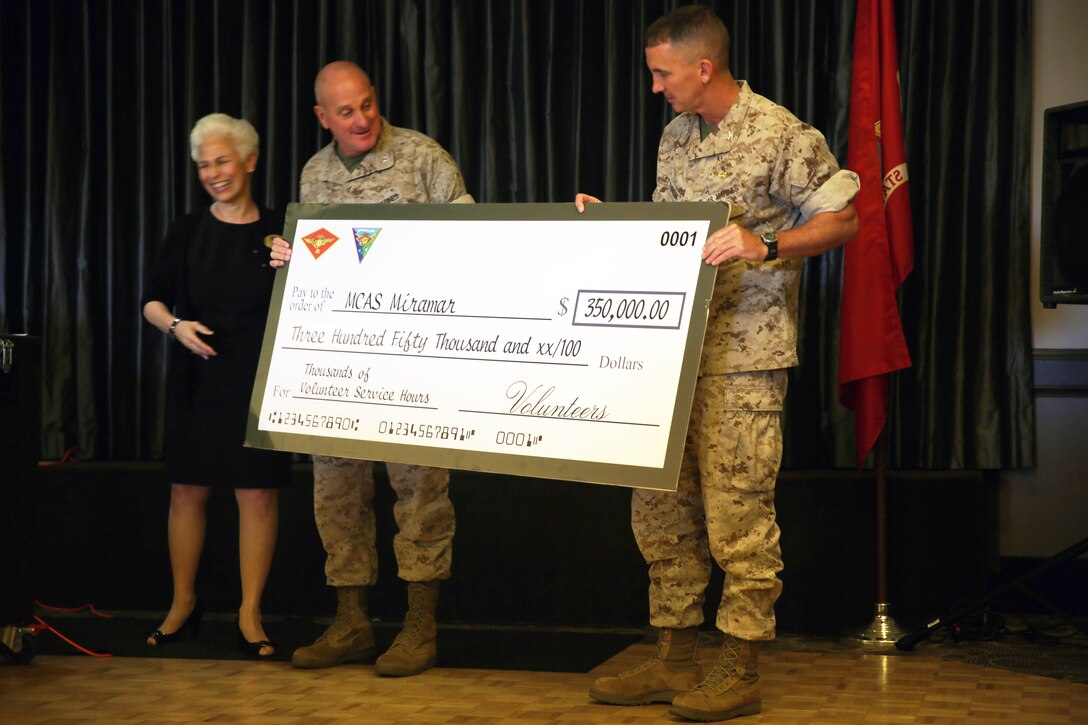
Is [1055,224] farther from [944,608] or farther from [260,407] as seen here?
[260,407]

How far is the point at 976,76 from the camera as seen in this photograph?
4109mm

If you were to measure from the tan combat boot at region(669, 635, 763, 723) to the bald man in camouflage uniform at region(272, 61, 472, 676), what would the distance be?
86 cm

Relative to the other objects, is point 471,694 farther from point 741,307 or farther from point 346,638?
point 741,307

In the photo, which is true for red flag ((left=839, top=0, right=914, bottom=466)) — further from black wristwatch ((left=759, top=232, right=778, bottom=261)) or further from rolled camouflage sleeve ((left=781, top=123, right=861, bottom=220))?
black wristwatch ((left=759, top=232, right=778, bottom=261))

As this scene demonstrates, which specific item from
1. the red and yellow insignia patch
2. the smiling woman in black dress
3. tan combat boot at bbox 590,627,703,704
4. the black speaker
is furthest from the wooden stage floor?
the red and yellow insignia patch

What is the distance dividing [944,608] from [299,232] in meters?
2.35

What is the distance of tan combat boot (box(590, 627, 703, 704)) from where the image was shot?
10.1 feet

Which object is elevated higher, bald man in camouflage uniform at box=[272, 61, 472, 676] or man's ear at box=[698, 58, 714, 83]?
man's ear at box=[698, 58, 714, 83]

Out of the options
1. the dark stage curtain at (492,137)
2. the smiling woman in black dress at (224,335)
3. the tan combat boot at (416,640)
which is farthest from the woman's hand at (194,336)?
the dark stage curtain at (492,137)

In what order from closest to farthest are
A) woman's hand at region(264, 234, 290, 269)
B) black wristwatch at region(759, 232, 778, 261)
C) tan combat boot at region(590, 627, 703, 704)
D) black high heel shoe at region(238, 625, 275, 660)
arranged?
black wristwatch at region(759, 232, 778, 261) → tan combat boot at region(590, 627, 703, 704) → woman's hand at region(264, 234, 290, 269) → black high heel shoe at region(238, 625, 275, 660)

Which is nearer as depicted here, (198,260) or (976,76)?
(198,260)

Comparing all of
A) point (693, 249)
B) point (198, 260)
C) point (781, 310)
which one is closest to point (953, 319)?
point (781, 310)

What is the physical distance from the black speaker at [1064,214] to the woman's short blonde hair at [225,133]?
2.25m

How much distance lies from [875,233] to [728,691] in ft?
5.15
